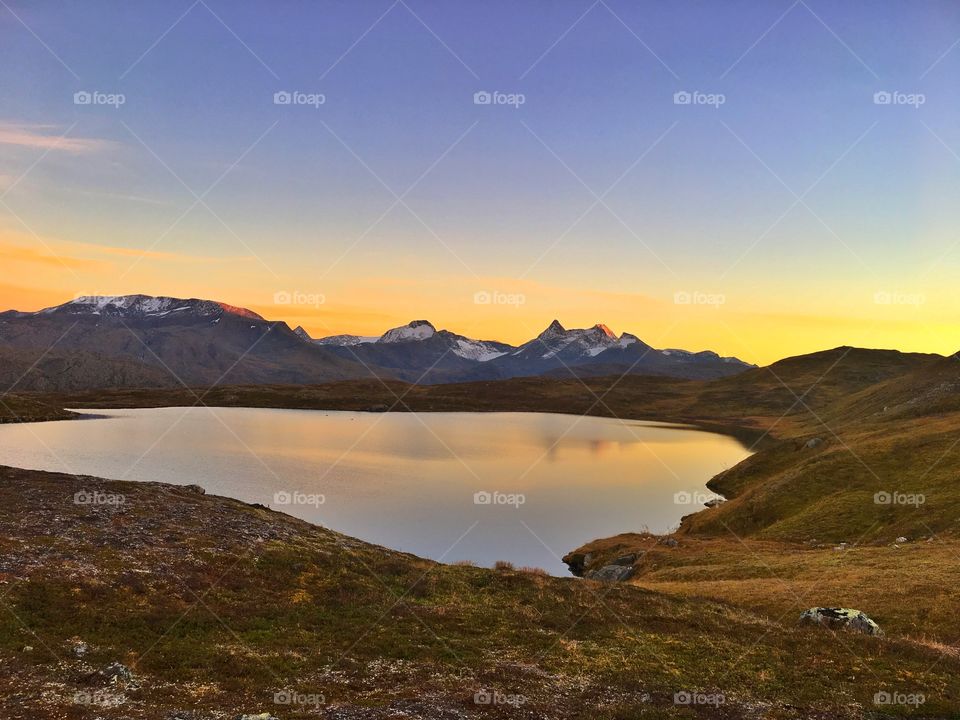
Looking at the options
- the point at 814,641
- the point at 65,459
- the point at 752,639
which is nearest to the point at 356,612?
the point at 752,639

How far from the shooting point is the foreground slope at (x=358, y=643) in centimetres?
2123

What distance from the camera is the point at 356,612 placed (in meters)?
31.4

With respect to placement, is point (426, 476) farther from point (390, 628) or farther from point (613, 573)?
point (390, 628)

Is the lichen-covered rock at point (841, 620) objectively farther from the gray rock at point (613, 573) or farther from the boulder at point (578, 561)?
the boulder at point (578, 561)

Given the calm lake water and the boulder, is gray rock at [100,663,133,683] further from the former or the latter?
the boulder

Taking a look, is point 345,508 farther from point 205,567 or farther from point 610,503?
point 205,567

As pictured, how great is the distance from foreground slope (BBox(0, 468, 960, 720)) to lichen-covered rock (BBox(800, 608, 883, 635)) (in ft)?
4.05

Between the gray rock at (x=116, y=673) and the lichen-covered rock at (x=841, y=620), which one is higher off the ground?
the gray rock at (x=116, y=673)

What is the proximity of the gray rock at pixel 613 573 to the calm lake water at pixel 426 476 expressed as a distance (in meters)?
4.74

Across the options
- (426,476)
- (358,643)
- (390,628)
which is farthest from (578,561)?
(426,476)

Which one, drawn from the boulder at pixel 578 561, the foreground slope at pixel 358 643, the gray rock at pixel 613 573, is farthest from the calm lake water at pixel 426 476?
the foreground slope at pixel 358 643

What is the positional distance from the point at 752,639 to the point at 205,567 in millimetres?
29826

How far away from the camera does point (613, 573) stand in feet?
196

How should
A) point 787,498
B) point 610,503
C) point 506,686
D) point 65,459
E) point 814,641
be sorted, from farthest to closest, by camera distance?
point 65,459, point 610,503, point 787,498, point 814,641, point 506,686
